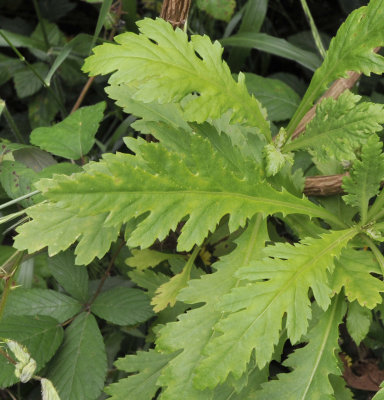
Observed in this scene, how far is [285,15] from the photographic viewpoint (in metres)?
1.99

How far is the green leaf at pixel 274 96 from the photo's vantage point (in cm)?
152

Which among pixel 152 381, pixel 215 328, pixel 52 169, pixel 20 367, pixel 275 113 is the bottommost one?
pixel 152 381

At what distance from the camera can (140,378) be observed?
1104mm

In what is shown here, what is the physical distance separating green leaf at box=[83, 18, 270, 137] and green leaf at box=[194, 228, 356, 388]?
0.31 metres

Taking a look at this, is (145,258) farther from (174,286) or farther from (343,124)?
(343,124)

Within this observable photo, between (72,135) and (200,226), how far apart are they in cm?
52

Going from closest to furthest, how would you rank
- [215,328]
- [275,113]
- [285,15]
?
[215,328]
[275,113]
[285,15]

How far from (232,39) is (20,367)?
3.65 feet

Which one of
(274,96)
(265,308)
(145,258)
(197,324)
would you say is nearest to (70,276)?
(145,258)

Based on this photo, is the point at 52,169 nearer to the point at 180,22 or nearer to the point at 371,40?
the point at 180,22

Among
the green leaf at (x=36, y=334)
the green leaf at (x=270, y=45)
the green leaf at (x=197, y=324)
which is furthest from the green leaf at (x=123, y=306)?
the green leaf at (x=270, y=45)

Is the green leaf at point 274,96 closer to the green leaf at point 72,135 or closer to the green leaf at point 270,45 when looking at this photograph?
the green leaf at point 270,45

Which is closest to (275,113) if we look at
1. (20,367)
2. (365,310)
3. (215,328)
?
(365,310)

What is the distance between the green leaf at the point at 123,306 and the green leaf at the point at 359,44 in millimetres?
703
